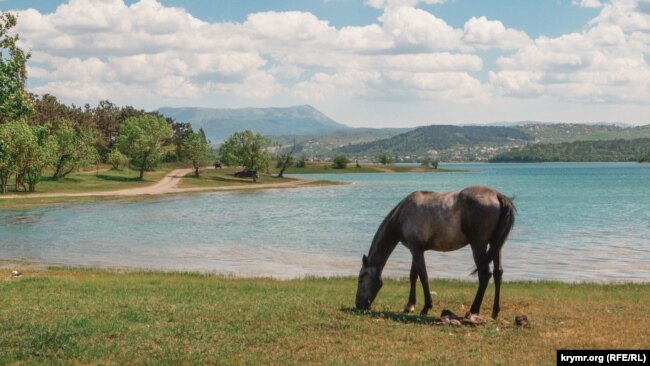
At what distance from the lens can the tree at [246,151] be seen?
147 metres

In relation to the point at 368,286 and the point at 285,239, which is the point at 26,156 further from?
the point at 368,286

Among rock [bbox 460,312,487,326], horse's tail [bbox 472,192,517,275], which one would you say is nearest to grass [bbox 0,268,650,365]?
rock [bbox 460,312,487,326]

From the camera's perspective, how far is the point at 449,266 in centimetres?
3734

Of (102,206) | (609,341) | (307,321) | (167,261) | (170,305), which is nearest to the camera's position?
(609,341)

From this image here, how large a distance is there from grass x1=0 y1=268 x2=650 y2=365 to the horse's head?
53 cm

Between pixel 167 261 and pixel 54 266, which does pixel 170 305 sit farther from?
pixel 167 261

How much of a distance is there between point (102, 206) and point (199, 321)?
72857 millimetres

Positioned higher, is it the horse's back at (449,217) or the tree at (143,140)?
the tree at (143,140)

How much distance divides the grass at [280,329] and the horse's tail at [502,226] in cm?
192

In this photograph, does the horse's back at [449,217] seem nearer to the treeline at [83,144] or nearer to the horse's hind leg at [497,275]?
the horse's hind leg at [497,275]

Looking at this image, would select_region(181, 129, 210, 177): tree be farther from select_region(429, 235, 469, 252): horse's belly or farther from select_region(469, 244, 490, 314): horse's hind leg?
select_region(469, 244, 490, 314): horse's hind leg

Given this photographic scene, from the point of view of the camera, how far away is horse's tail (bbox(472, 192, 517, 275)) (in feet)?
52.5

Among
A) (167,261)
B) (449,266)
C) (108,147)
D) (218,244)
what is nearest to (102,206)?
(218,244)

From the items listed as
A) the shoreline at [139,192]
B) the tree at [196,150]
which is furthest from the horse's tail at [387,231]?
the tree at [196,150]
